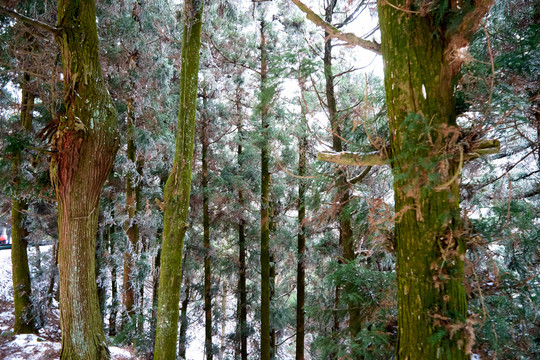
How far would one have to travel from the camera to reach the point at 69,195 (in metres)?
4.38

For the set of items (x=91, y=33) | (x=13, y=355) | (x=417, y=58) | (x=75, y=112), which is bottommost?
(x=13, y=355)

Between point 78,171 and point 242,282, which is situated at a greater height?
point 78,171

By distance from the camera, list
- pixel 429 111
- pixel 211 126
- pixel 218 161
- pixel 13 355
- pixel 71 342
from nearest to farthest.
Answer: pixel 429 111 < pixel 71 342 < pixel 13 355 < pixel 211 126 < pixel 218 161

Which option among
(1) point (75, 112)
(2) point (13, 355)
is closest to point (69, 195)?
(1) point (75, 112)

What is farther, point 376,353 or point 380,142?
point 376,353

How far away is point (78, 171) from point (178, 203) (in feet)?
4.72

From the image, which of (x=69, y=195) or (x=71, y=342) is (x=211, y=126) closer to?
(x=69, y=195)

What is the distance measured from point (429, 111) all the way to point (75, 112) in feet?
14.8

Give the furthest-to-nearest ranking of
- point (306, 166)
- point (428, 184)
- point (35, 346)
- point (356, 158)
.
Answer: point (306, 166), point (35, 346), point (356, 158), point (428, 184)

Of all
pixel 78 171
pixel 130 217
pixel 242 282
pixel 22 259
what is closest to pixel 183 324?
pixel 242 282

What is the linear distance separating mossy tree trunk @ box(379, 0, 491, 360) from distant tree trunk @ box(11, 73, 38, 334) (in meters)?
8.49

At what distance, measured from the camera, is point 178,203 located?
466cm

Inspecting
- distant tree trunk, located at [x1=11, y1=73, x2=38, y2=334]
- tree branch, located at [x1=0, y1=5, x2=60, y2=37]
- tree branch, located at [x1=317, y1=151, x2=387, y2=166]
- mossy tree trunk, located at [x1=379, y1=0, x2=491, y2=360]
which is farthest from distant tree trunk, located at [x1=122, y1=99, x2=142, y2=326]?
mossy tree trunk, located at [x1=379, y1=0, x2=491, y2=360]

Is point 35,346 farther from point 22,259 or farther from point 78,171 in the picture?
point 78,171
